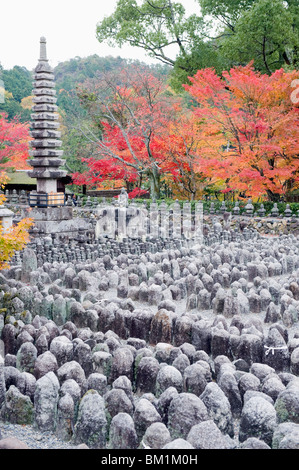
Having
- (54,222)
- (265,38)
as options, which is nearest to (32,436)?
(54,222)

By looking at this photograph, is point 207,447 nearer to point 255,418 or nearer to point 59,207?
point 255,418

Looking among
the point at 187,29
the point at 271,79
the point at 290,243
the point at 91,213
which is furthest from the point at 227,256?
the point at 187,29

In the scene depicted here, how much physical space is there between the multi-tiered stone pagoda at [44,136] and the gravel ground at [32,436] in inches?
454

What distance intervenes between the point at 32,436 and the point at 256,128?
1508 centimetres

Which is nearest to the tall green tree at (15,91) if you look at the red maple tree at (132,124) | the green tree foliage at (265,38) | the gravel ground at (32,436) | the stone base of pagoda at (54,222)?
the red maple tree at (132,124)

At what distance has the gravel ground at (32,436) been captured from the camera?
3764 millimetres

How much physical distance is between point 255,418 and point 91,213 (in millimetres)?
16879

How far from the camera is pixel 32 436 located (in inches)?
154

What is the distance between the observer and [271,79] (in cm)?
1667

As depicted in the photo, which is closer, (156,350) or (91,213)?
(156,350)

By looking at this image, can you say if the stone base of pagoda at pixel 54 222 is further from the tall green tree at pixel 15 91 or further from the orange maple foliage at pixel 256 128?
the tall green tree at pixel 15 91

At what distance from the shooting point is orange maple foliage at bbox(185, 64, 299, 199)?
1627 cm

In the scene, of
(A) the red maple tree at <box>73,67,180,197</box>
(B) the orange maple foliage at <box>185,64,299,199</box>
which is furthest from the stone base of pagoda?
(A) the red maple tree at <box>73,67,180,197</box>
